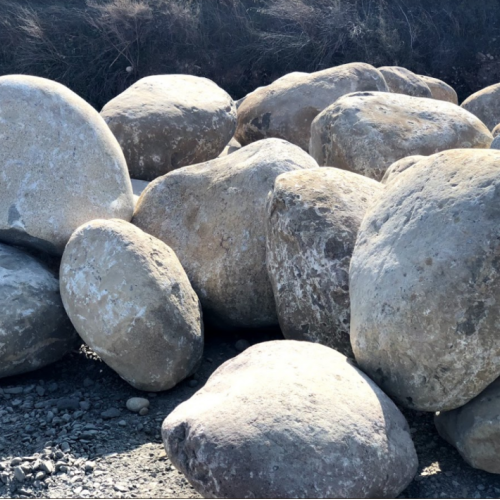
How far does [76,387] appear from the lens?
12.0 ft

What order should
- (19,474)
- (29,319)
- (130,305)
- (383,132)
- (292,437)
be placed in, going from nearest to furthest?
(292,437), (19,474), (130,305), (29,319), (383,132)

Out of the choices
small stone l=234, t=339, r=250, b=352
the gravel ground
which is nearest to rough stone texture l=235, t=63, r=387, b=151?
small stone l=234, t=339, r=250, b=352

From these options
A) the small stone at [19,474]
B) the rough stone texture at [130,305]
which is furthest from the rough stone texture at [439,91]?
the small stone at [19,474]

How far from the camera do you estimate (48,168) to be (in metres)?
3.91

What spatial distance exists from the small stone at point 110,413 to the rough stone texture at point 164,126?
2565 mm

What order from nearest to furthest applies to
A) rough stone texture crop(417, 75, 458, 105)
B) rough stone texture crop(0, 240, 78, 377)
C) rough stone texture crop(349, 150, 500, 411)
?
rough stone texture crop(349, 150, 500, 411) → rough stone texture crop(0, 240, 78, 377) → rough stone texture crop(417, 75, 458, 105)

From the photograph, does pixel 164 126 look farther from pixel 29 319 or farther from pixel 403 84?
pixel 403 84

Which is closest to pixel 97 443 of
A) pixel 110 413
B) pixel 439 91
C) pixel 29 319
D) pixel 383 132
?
pixel 110 413

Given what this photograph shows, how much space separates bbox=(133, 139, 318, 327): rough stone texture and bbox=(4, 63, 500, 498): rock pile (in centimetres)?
1

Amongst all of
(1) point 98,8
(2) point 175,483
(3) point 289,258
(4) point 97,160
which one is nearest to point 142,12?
(1) point 98,8

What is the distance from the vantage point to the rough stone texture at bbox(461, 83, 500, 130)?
6.89 metres

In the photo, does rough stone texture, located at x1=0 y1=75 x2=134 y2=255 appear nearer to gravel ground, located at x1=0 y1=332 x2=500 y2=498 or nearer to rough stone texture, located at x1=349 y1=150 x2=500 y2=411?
gravel ground, located at x1=0 y1=332 x2=500 y2=498

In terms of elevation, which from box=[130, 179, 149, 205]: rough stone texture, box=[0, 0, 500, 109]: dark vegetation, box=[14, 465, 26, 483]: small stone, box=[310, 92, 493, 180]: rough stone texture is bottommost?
box=[0, 0, 500, 109]: dark vegetation

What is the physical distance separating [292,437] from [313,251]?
3.55 feet
